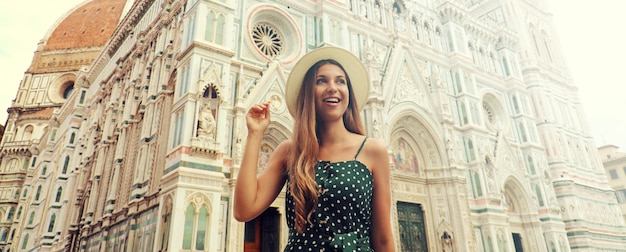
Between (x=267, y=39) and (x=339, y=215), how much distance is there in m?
13.8

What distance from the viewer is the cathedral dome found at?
1766 inches

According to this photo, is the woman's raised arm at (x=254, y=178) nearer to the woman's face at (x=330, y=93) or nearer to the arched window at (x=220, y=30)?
the woman's face at (x=330, y=93)

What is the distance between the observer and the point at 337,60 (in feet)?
9.44

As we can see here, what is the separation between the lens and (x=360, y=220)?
2295 millimetres

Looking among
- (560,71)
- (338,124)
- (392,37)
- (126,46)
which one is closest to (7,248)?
(126,46)

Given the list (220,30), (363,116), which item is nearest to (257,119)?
(220,30)

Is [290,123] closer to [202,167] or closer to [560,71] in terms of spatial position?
[202,167]

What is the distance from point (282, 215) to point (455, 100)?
12105 millimetres

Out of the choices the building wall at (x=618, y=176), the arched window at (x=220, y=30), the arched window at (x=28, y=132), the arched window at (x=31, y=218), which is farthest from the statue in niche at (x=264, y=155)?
the building wall at (x=618, y=176)

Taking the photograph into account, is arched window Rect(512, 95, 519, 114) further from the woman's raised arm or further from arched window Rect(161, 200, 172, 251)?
the woman's raised arm

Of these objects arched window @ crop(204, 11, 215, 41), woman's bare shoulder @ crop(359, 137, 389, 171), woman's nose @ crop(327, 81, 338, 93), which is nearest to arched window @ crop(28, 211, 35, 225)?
arched window @ crop(204, 11, 215, 41)

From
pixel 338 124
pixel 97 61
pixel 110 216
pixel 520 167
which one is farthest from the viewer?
pixel 97 61

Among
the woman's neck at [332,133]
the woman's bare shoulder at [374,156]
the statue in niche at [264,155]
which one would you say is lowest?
the woman's bare shoulder at [374,156]

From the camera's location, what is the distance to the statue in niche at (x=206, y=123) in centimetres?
1156
